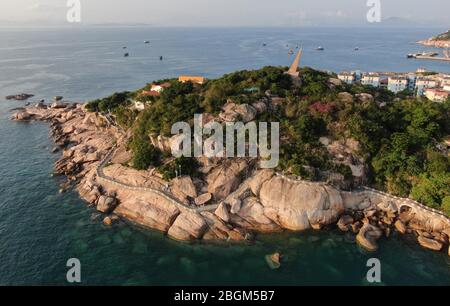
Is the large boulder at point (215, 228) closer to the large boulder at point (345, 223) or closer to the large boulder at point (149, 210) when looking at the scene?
the large boulder at point (149, 210)

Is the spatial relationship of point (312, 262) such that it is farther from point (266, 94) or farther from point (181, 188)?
point (266, 94)

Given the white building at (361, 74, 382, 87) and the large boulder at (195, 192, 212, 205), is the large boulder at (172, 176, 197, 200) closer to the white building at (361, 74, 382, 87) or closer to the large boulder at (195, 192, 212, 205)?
the large boulder at (195, 192, 212, 205)

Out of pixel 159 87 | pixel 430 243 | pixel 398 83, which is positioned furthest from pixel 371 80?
pixel 430 243

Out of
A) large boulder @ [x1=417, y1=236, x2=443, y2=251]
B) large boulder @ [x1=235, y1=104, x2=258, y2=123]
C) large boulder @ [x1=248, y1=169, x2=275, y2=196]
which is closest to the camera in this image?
large boulder @ [x1=417, y1=236, x2=443, y2=251]

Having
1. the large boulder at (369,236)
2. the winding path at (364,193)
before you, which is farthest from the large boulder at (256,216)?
the large boulder at (369,236)

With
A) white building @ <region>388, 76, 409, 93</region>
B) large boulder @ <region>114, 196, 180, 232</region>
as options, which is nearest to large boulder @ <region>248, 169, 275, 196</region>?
large boulder @ <region>114, 196, 180, 232</region>

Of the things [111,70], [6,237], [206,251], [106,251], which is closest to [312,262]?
[206,251]
